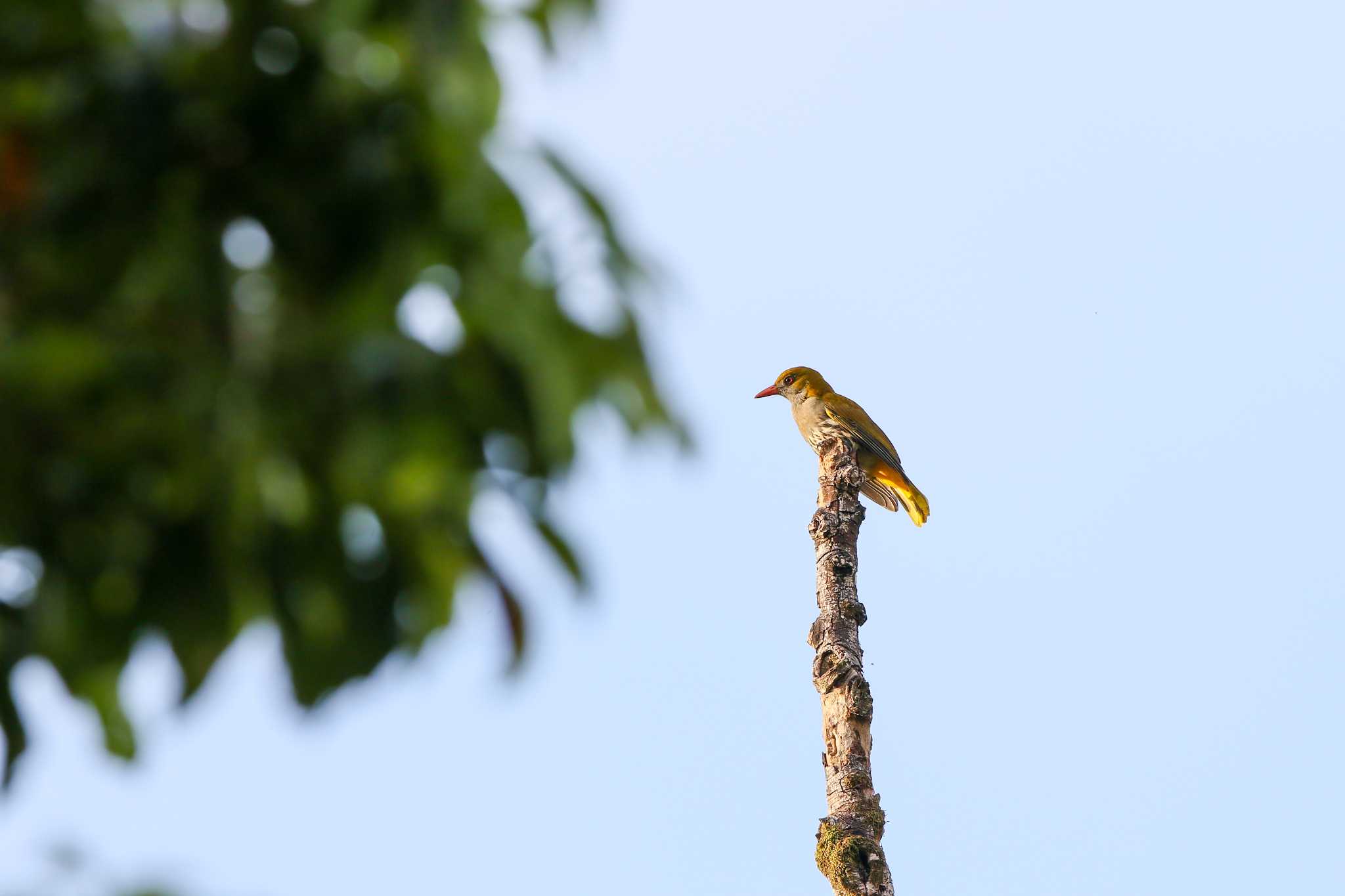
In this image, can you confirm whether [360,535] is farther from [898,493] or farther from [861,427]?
[898,493]

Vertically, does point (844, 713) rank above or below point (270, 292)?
above

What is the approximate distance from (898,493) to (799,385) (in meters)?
0.95

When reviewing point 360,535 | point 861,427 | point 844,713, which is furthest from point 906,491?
point 360,535

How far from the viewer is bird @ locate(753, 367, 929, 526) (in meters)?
7.34

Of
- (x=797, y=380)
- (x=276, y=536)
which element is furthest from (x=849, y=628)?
(x=276, y=536)

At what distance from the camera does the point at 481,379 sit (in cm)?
119

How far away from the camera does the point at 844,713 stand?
470 cm

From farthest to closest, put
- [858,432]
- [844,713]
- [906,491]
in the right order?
[906,491]
[858,432]
[844,713]

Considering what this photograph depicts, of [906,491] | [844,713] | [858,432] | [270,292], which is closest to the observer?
[270,292]

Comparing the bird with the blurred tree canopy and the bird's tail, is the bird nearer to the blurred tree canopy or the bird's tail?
the bird's tail

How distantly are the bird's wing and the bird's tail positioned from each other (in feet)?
0.32

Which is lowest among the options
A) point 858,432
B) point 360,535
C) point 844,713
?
point 360,535

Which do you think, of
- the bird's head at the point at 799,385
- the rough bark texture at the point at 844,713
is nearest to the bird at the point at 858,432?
the bird's head at the point at 799,385

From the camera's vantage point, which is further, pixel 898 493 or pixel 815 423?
pixel 898 493
